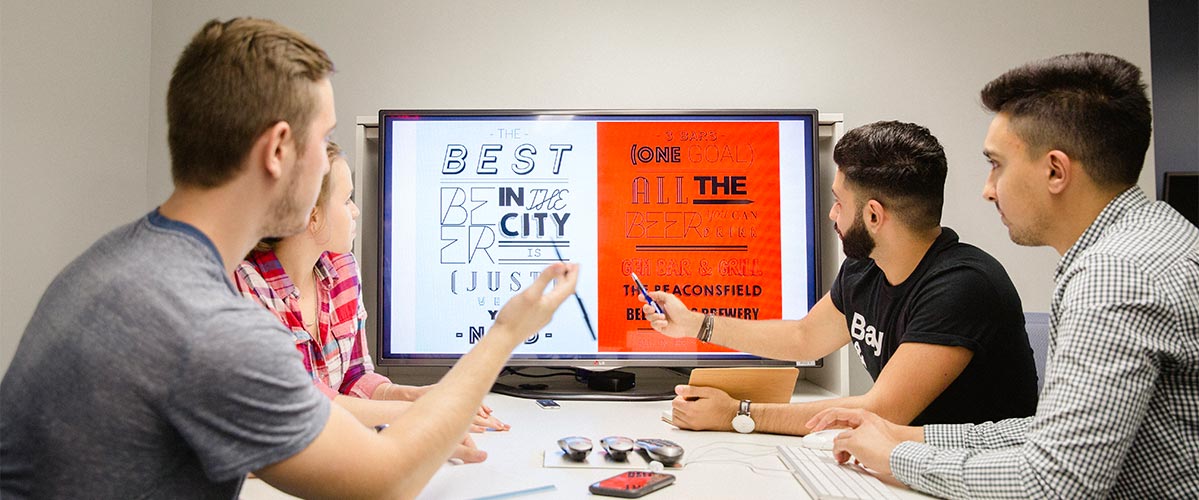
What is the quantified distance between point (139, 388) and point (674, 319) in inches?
61.5

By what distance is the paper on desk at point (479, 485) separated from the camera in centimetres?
128

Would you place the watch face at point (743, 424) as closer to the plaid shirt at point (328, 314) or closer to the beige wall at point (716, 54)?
the plaid shirt at point (328, 314)

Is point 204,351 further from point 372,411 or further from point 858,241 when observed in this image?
point 858,241

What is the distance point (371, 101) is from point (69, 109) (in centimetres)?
88

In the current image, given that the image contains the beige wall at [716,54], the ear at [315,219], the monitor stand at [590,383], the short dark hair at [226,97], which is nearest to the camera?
the short dark hair at [226,97]

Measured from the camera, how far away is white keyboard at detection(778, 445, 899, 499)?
127cm

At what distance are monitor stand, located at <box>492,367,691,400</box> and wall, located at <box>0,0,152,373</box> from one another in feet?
4.55

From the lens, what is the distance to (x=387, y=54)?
2666 mm

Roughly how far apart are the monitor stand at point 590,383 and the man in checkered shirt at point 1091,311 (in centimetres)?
97

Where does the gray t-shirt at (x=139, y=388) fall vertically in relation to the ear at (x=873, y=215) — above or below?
below

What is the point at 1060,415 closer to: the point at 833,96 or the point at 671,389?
the point at 671,389

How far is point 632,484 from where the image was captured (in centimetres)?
130

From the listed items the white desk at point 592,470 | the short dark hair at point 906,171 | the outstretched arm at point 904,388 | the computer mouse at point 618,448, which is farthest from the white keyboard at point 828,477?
the short dark hair at point 906,171

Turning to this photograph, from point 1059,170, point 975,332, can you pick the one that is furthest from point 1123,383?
point 975,332
